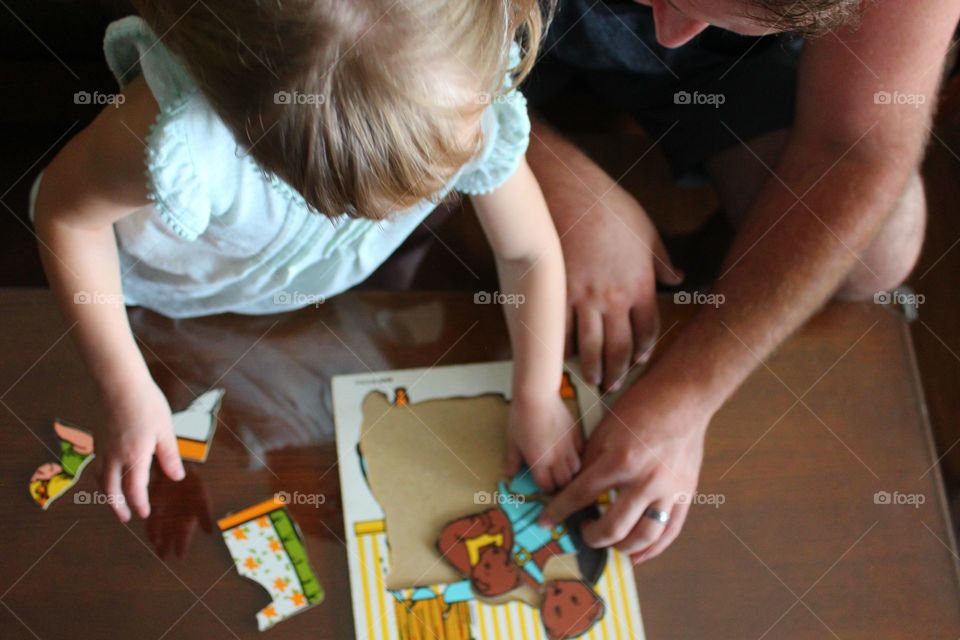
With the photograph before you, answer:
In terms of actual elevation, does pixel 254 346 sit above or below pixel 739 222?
below

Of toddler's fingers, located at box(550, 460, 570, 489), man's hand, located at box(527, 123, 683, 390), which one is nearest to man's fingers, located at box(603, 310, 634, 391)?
man's hand, located at box(527, 123, 683, 390)

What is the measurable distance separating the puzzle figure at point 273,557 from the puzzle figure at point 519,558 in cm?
13

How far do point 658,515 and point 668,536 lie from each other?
0.08ft

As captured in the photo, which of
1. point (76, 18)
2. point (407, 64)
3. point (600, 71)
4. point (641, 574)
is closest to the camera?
point (407, 64)

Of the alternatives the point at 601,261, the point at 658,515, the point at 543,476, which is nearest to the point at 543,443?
the point at 543,476

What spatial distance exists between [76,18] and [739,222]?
891mm

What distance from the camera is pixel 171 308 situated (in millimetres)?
938

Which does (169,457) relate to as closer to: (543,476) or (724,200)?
(543,476)

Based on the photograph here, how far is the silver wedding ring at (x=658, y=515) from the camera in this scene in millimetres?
849

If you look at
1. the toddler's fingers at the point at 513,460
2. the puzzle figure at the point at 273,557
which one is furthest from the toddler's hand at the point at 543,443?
the puzzle figure at the point at 273,557

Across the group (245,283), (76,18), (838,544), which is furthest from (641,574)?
(76,18)

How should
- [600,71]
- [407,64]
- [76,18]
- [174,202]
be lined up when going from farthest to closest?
[600,71] < [76,18] < [174,202] < [407,64]

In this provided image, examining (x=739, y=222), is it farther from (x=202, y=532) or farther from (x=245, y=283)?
(x=202, y=532)

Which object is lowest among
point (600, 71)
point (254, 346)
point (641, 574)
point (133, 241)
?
point (641, 574)
